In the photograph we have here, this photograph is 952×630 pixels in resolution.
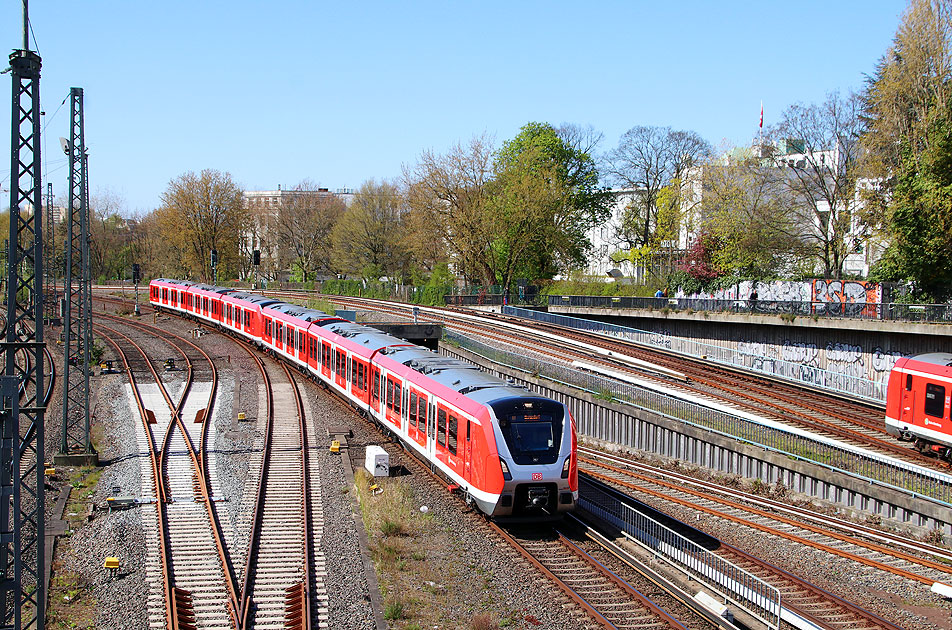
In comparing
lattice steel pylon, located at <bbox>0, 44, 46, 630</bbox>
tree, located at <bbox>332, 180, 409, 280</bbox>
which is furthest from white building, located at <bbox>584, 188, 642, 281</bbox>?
lattice steel pylon, located at <bbox>0, 44, 46, 630</bbox>

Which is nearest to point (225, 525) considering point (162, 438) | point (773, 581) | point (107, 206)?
point (162, 438)

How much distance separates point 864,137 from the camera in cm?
3709

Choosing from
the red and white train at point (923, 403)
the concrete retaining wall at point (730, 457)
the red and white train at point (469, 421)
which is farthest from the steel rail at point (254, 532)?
the red and white train at point (923, 403)

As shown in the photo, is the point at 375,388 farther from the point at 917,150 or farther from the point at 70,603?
the point at 917,150

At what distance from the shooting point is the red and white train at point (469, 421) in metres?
14.4

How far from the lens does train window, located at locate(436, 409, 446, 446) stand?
661 inches

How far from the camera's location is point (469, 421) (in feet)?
50.1

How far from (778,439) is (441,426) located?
8.67m

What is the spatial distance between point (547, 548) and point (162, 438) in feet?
42.1

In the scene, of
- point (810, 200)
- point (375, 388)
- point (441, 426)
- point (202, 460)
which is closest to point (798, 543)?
point (441, 426)

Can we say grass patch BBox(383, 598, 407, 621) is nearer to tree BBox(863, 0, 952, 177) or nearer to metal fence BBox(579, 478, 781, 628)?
metal fence BBox(579, 478, 781, 628)

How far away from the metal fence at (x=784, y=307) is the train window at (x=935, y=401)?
40.3 feet

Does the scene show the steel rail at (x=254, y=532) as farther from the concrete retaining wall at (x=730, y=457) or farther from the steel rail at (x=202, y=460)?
the concrete retaining wall at (x=730, y=457)

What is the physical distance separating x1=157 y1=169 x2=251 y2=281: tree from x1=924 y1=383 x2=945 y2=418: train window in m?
65.0
